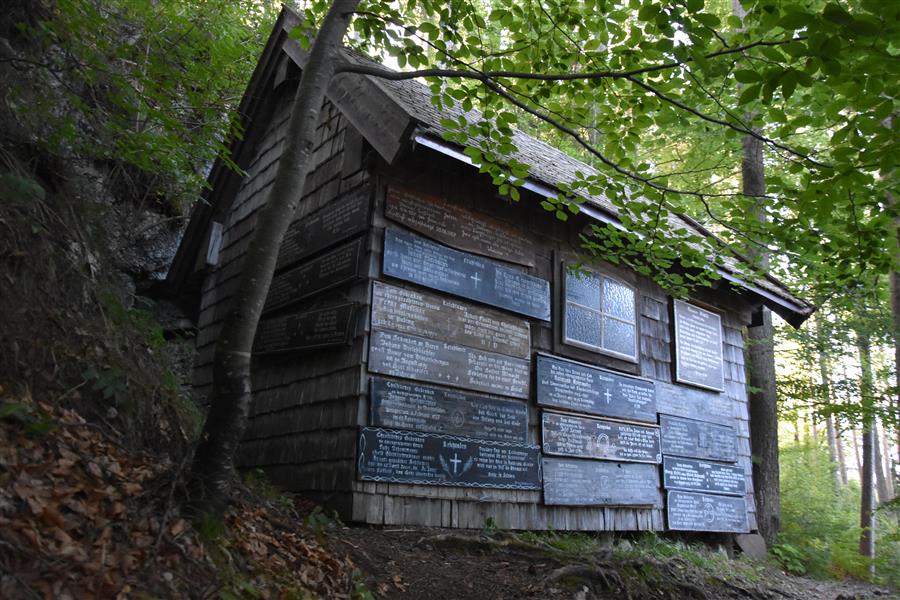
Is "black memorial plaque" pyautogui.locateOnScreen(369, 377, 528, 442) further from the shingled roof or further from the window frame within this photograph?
the shingled roof

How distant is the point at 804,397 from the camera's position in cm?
1248

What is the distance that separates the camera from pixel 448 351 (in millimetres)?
6918

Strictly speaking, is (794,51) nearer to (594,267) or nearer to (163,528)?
(163,528)

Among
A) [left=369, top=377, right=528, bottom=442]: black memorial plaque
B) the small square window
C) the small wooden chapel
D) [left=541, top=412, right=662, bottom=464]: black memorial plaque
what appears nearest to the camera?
[left=369, top=377, right=528, bottom=442]: black memorial plaque

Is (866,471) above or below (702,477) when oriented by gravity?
above

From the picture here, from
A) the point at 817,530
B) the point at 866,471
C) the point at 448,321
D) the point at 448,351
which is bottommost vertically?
the point at 817,530

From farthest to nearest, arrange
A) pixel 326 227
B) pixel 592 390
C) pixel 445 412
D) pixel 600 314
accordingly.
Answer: pixel 600 314 < pixel 592 390 < pixel 326 227 < pixel 445 412

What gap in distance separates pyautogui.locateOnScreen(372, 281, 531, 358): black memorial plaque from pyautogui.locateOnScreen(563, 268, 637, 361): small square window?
90cm

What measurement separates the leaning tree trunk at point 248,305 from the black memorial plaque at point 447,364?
234cm

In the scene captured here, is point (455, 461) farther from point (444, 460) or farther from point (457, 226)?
point (457, 226)

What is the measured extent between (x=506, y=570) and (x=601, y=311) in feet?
13.9

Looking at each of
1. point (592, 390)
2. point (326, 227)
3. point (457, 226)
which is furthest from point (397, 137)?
point (592, 390)

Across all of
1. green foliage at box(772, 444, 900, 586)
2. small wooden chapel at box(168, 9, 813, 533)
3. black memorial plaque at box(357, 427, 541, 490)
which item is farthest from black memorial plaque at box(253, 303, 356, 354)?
green foliage at box(772, 444, 900, 586)

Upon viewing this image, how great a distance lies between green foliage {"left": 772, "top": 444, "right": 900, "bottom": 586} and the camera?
1112cm
